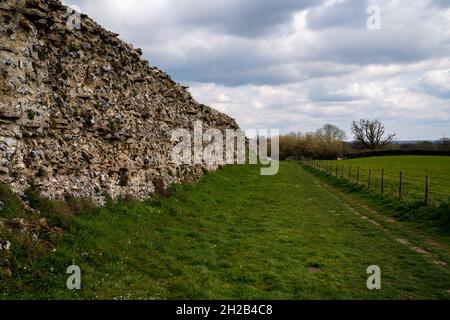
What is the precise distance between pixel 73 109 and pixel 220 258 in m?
6.40

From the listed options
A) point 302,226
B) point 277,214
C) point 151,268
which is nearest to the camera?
point 151,268

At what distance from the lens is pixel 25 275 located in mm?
7480

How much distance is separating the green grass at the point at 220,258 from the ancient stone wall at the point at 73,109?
4.19 feet

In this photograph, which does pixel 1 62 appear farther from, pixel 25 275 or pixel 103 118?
pixel 25 275

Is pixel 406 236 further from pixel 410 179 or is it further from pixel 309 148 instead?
pixel 309 148

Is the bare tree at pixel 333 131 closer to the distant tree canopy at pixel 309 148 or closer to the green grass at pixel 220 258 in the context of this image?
the distant tree canopy at pixel 309 148

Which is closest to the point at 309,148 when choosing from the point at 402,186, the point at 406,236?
the point at 402,186

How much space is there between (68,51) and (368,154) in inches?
3812

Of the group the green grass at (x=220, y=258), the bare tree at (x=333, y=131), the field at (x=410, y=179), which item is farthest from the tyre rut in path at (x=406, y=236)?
the bare tree at (x=333, y=131)

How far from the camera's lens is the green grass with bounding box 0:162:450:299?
8211 millimetres

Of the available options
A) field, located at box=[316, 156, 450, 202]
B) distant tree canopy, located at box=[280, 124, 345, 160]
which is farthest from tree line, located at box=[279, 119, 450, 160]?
field, located at box=[316, 156, 450, 202]

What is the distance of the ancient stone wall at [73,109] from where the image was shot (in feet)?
32.7

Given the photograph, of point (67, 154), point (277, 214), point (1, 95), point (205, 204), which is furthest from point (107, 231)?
point (277, 214)

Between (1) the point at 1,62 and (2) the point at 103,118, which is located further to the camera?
(2) the point at 103,118
